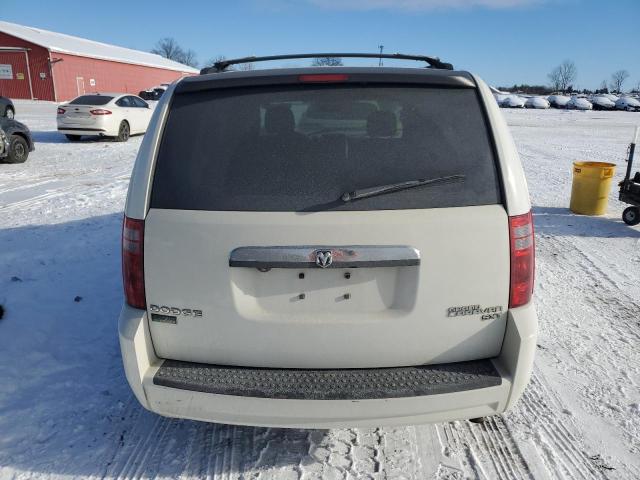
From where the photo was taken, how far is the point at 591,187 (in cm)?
789

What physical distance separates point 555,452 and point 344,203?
6.20 feet

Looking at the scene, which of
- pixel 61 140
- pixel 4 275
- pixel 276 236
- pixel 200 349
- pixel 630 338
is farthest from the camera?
pixel 61 140

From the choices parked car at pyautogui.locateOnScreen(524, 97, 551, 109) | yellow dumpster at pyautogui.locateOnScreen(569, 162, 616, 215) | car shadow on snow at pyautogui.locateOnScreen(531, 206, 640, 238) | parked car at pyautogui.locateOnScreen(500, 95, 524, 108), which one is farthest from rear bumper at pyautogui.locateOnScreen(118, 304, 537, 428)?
parked car at pyautogui.locateOnScreen(524, 97, 551, 109)

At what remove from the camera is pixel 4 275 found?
5059 mm

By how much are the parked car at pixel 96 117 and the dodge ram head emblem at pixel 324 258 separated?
52.5 feet

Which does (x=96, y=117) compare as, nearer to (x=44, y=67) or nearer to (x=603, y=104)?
(x=44, y=67)

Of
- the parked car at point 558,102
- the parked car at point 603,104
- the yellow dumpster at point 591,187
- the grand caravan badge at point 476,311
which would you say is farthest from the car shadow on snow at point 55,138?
the parked car at point 603,104

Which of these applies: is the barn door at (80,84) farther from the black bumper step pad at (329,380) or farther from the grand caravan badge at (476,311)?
the grand caravan badge at (476,311)

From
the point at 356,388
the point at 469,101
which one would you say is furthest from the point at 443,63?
the point at 356,388

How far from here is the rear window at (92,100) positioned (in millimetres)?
16041

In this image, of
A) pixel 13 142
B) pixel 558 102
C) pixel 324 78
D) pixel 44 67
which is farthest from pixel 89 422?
pixel 558 102

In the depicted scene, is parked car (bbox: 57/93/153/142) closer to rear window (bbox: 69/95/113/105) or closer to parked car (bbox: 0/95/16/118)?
rear window (bbox: 69/95/113/105)

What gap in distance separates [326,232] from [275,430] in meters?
1.44

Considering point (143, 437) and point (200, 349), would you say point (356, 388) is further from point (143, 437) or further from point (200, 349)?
point (143, 437)
